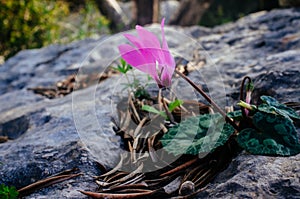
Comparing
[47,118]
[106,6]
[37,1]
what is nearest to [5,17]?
[37,1]

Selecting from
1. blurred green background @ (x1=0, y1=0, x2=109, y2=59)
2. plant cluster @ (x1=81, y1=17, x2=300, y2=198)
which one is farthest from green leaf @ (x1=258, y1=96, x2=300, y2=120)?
blurred green background @ (x1=0, y1=0, x2=109, y2=59)

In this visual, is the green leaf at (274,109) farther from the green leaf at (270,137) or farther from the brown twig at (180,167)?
the brown twig at (180,167)

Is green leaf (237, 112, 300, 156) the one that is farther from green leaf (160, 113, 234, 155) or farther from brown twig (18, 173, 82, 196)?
brown twig (18, 173, 82, 196)

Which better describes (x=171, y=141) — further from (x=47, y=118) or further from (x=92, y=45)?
(x=92, y=45)

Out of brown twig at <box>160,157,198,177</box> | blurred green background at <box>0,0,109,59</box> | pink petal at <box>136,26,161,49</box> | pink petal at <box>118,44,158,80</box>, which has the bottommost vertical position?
brown twig at <box>160,157,198,177</box>

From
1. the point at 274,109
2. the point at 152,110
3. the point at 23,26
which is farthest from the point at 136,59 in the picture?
the point at 23,26
